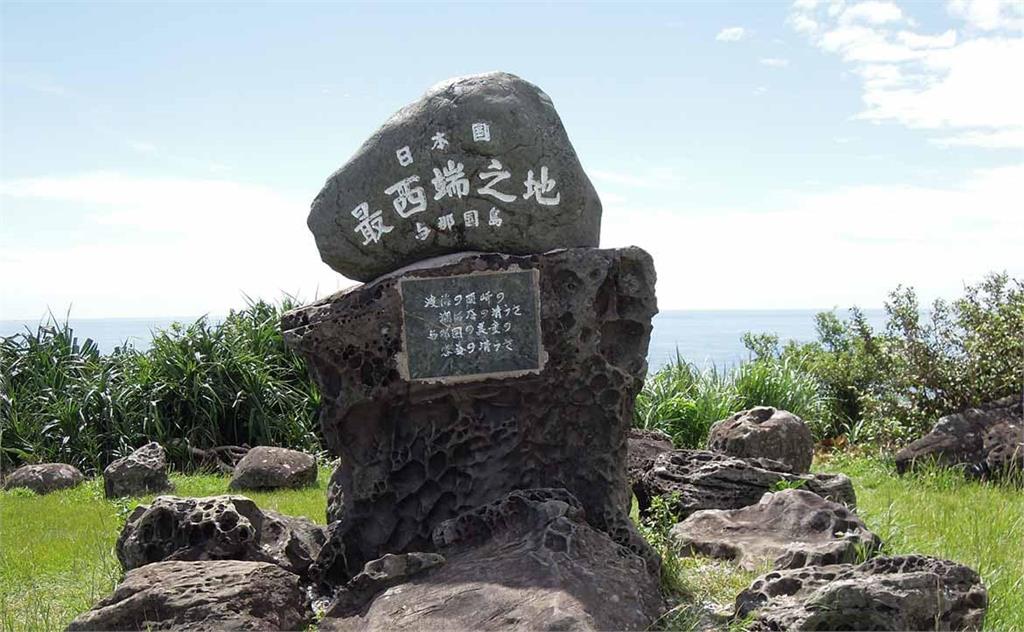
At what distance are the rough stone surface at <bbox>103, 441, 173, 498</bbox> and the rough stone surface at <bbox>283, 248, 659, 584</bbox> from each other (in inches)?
150

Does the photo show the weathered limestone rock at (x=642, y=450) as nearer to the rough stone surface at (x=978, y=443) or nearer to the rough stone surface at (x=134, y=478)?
the rough stone surface at (x=978, y=443)

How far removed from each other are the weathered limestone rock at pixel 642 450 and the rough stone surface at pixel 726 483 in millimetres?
243

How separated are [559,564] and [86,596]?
2.81 m

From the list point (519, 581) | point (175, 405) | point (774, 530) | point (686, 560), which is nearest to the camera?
point (519, 581)

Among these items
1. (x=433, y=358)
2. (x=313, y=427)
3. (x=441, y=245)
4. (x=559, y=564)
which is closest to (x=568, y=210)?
(x=441, y=245)

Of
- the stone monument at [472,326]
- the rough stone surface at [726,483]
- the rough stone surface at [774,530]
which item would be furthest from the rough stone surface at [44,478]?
the rough stone surface at [774,530]

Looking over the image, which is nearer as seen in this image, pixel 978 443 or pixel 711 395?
pixel 978 443

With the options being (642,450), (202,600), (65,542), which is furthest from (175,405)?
(202,600)

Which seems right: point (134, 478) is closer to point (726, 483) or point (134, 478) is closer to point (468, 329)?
point (468, 329)

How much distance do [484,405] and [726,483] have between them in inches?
81.6

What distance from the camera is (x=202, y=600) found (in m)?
4.19

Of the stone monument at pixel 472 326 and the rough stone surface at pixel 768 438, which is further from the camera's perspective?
the rough stone surface at pixel 768 438

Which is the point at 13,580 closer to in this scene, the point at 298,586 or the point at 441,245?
the point at 298,586

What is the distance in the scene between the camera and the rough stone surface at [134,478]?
333 inches
